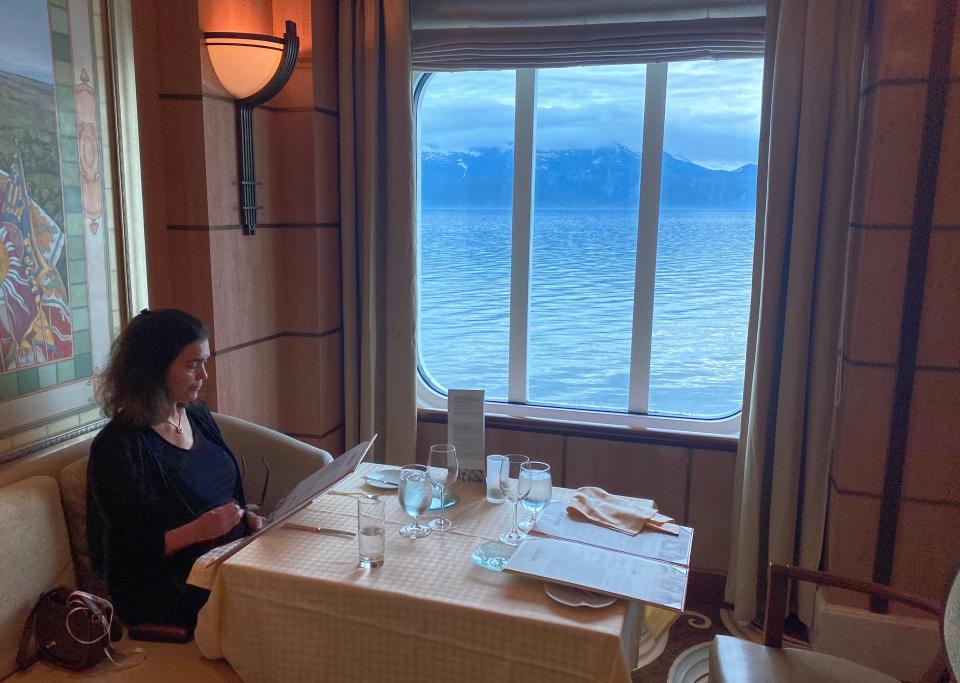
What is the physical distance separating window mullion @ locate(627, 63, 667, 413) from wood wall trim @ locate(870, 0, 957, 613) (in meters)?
1.04

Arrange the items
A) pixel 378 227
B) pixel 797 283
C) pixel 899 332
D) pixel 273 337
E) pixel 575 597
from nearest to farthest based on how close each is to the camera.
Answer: pixel 575 597, pixel 899 332, pixel 797 283, pixel 273 337, pixel 378 227

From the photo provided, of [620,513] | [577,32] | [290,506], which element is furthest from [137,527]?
[577,32]

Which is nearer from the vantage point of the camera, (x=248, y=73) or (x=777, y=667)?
(x=777, y=667)

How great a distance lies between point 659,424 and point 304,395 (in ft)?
5.21

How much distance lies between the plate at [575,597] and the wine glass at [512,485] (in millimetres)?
239

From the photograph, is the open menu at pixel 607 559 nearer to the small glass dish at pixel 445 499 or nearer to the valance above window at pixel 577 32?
the small glass dish at pixel 445 499

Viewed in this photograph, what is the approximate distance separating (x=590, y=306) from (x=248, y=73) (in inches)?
69.5

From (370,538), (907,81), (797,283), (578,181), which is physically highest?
(907,81)

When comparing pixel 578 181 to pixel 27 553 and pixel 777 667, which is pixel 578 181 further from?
pixel 27 553

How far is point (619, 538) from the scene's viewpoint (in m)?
1.83

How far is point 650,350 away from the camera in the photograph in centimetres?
334

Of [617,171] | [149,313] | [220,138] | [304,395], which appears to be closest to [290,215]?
[220,138]

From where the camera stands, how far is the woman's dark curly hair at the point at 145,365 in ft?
6.71

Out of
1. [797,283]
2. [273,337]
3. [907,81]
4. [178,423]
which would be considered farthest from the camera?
[273,337]
